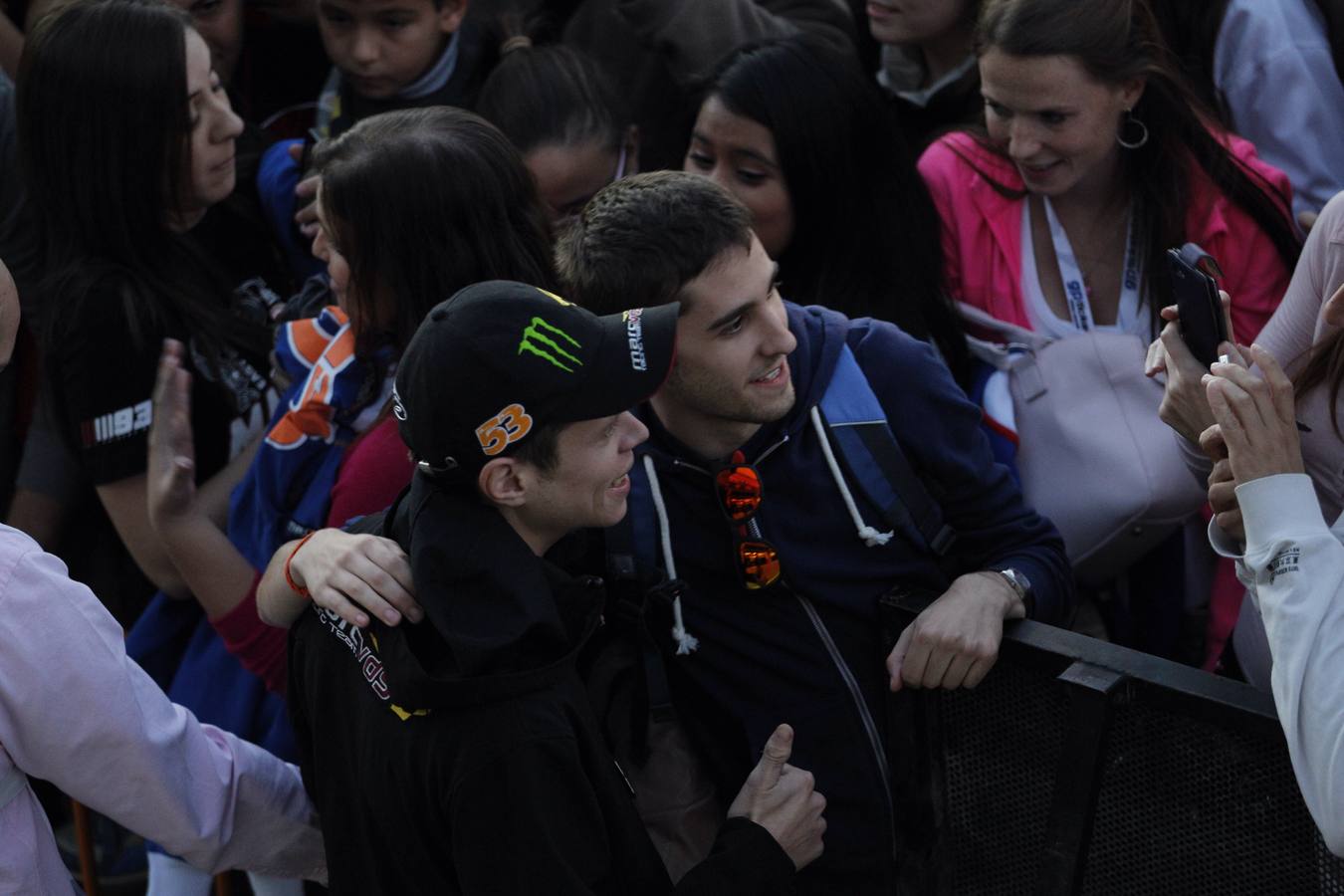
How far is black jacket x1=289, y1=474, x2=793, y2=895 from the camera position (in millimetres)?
1763

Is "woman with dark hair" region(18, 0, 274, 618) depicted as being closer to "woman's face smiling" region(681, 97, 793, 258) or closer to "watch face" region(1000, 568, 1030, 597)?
"woman's face smiling" region(681, 97, 793, 258)

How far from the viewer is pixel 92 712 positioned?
1849 millimetres

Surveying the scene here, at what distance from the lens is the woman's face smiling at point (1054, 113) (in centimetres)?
285

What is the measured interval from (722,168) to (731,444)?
1024 millimetres

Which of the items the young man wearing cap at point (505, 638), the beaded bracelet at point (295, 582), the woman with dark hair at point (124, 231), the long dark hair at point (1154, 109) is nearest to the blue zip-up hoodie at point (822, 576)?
the young man wearing cap at point (505, 638)

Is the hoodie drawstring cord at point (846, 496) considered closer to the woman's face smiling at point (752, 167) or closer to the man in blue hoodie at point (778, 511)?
the man in blue hoodie at point (778, 511)

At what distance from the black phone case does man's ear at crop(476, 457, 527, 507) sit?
1.00 metres

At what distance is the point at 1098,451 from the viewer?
2.61m

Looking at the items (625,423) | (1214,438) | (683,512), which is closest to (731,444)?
(683,512)

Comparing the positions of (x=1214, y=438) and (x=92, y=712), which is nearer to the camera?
(x=92, y=712)

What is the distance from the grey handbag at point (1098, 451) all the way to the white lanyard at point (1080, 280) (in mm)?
92

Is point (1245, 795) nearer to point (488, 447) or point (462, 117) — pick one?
point (488, 447)

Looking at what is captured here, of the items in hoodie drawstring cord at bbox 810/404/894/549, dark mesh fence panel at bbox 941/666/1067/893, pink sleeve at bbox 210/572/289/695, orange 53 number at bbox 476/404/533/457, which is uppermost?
orange 53 number at bbox 476/404/533/457

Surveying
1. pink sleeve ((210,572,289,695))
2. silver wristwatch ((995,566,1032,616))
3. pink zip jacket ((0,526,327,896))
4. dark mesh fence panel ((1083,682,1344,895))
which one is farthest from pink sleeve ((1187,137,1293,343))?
pink zip jacket ((0,526,327,896))
